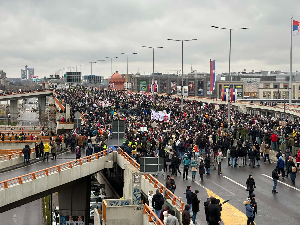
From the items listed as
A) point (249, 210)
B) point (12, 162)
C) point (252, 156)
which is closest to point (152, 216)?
point (249, 210)

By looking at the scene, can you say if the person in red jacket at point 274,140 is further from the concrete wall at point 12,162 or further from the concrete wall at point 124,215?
the concrete wall at point 12,162

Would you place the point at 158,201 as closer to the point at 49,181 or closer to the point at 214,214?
the point at 214,214

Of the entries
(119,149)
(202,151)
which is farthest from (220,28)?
(119,149)

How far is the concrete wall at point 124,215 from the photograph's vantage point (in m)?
21.8

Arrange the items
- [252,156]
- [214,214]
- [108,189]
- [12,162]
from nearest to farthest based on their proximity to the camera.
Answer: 1. [214,214]
2. [252,156]
3. [12,162]
4. [108,189]

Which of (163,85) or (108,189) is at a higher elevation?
(163,85)

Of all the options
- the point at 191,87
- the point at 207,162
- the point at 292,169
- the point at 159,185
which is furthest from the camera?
the point at 191,87

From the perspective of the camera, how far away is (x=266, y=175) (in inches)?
1144

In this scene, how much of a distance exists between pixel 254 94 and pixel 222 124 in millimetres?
123624

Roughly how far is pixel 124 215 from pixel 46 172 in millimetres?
7293

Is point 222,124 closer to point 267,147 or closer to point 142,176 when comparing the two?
point 267,147

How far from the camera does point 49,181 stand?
1104 inches

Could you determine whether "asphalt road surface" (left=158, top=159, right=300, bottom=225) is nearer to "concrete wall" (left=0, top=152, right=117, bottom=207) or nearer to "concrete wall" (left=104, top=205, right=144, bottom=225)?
"concrete wall" (left=104, top=205, right=144, bottom=225)

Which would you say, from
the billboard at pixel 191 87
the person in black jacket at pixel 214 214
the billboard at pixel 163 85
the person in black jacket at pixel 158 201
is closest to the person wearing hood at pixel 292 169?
the person in black jacket at pixel 158 201
